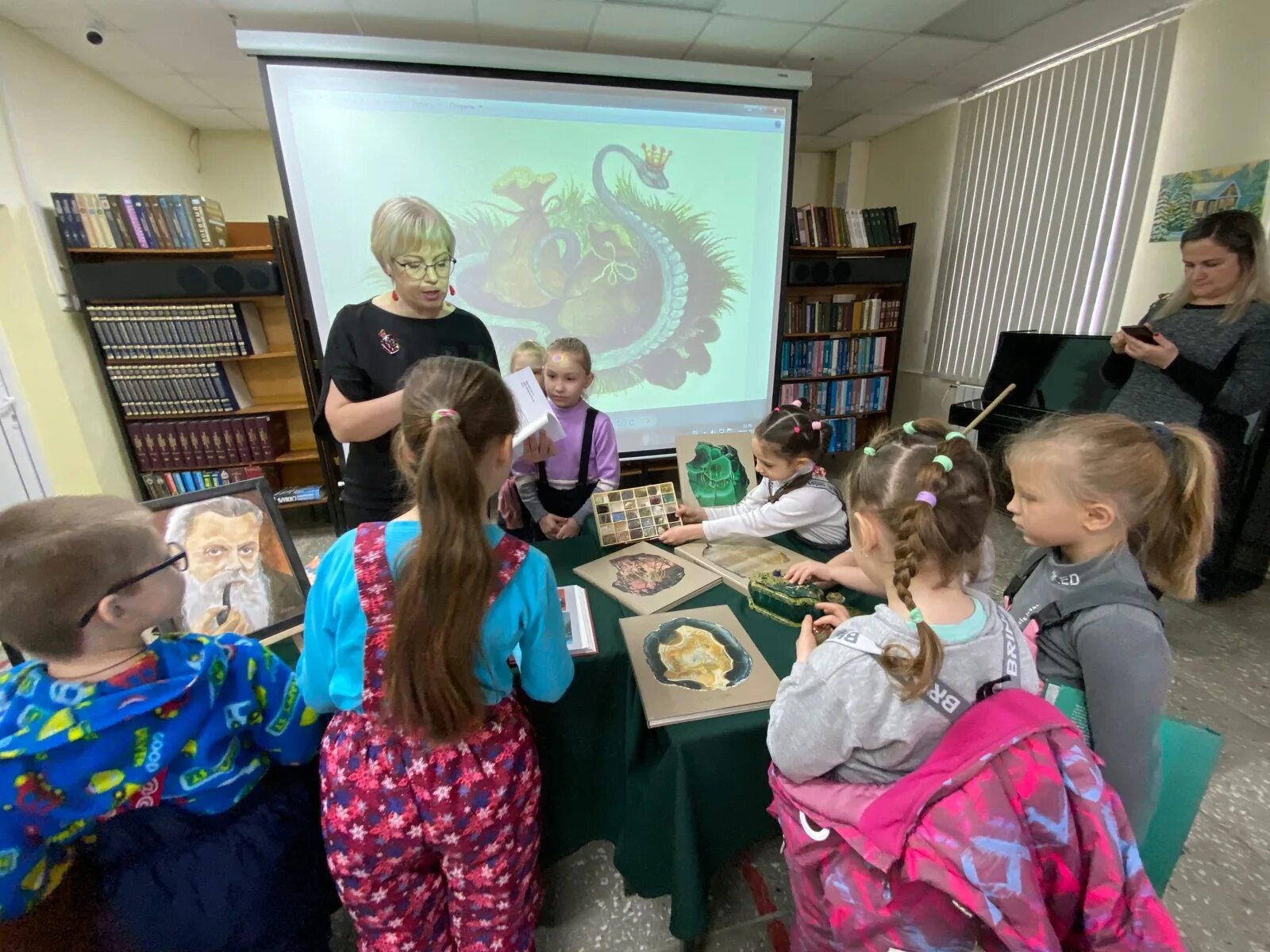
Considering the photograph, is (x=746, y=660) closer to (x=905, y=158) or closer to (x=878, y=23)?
(x=878, y=23)

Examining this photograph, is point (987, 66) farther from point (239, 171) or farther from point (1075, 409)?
point (239, 171)

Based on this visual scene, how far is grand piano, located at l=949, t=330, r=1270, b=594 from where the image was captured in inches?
89.1

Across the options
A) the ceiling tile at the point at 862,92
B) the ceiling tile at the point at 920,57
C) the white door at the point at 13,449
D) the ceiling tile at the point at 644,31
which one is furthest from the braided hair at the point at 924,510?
the white door at the point at 13,449

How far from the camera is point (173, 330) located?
9.40ft

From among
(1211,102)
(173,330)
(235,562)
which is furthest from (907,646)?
Answer: (173,330)

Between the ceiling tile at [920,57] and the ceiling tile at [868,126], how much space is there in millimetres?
670

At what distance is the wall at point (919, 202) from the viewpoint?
3941 mm

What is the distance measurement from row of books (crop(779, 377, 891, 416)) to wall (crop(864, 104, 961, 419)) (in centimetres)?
43

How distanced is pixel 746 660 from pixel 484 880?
56 cm

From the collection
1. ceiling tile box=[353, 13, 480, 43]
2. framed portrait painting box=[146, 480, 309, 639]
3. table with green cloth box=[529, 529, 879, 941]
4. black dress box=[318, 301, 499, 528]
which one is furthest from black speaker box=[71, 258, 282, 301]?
table with green cloth box=[529, 529, 879, 941]

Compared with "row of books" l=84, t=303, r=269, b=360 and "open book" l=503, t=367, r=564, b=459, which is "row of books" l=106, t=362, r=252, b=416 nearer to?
"row of books" l=84, t=303, r=269, b=360

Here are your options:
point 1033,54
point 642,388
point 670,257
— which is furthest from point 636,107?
point 1033,54

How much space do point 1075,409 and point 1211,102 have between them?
4.84ft

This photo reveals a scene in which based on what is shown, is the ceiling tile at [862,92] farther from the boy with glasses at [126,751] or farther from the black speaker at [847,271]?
the boy with glasses at [126,751]
